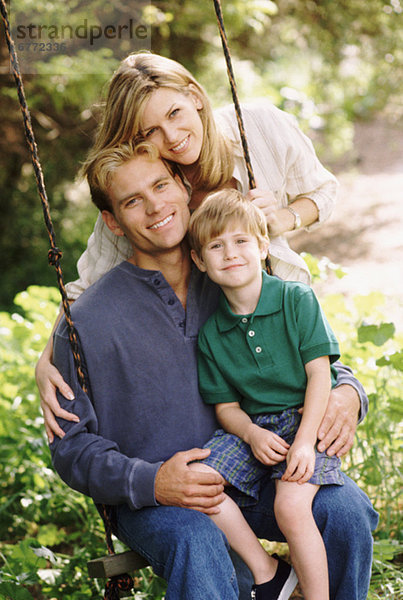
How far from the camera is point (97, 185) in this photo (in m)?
2.40

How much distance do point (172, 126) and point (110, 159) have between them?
0.26 meters

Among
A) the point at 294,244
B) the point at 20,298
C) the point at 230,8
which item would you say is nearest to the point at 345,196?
the point at 294,244

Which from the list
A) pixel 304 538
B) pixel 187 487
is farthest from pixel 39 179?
pixel 304 538

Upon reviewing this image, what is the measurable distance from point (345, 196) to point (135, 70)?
946 centimetres

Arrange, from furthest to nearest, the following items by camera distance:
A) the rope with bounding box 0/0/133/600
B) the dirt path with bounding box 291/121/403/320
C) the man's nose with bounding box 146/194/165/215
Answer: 1. the dirt path with bounding box 291/121/403/320
2. the man's nose with bounding box 146/194/165/215
3. the rope with bounding box 0/0/133/600

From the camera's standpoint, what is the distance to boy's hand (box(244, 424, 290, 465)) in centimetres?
210

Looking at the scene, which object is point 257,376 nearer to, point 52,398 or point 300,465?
point 300,465

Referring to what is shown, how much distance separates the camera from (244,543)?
2.08 meters

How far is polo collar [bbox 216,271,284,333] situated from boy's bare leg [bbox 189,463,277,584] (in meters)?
0.46

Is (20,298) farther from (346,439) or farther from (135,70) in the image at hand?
(346,439)

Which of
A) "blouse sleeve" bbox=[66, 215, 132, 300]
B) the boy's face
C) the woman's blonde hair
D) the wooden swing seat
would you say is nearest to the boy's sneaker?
the wooden swing seat

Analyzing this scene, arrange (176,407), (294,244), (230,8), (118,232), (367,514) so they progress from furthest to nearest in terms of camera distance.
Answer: (294,244)
(230,8)
(118,232)
(176,407)
(367,514)

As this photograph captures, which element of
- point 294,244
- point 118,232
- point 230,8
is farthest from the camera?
point 294,244

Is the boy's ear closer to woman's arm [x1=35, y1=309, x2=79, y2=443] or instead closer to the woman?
the woman
